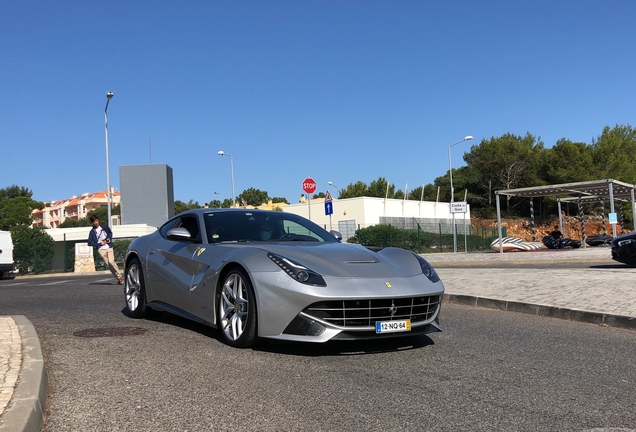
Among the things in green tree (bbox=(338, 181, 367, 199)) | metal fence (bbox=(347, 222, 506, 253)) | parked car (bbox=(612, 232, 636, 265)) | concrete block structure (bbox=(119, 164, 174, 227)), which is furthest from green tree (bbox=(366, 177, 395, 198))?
parked car (bbox=(612, 232, 636, 265))

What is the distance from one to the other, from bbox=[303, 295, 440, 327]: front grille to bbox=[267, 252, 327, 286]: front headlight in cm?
19

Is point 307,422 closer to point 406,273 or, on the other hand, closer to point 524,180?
point 406,273

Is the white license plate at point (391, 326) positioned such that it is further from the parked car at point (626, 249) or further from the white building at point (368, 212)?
the white building at point (368, 212)

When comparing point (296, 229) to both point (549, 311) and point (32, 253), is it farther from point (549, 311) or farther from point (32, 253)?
point (32, 253)

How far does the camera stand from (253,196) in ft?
367

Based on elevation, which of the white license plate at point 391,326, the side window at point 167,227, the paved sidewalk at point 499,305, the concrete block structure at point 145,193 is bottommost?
the paved sidewalk at point 499,305

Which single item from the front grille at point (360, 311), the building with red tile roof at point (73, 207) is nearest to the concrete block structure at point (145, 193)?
the front grille at point (360, 311)

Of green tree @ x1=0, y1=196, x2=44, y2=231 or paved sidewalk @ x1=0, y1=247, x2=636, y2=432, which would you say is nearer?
paved sidewalk @ x1=0, y1=247, x2=636, y2=432

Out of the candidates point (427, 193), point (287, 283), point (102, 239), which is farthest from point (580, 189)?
point (427, 193)

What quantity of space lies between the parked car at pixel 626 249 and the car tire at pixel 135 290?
11.9 meters

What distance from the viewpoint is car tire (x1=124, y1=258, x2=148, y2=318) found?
284 inches

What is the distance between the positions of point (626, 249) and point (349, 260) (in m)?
11.6

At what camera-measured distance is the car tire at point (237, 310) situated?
A: 203 inches

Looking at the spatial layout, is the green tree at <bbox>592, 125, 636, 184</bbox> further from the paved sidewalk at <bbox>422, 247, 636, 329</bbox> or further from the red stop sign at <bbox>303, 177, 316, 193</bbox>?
the paved sidewalk at <bbox>422, 247, 636, 329</bbox>
